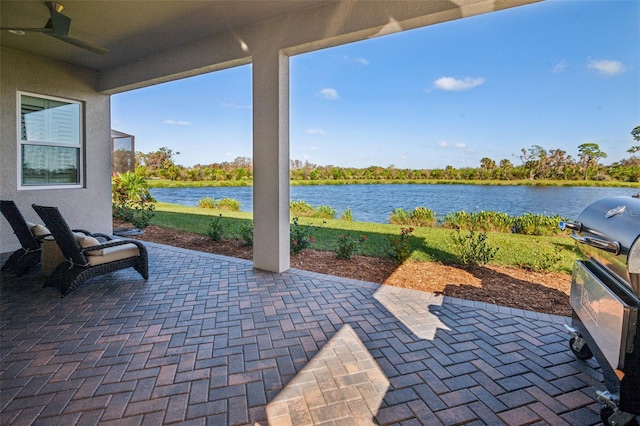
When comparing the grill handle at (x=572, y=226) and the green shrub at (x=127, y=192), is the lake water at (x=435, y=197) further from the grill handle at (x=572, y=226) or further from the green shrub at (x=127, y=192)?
the grill handle at (x=572, y=226)

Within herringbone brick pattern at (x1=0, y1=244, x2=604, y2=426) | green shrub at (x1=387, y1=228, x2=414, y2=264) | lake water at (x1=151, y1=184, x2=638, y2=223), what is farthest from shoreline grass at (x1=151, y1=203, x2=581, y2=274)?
herringbone brick pattern at (x1=0, y1=244, x2=604, y2=426)

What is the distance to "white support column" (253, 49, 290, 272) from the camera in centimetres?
443

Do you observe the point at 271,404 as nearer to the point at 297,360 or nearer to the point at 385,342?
the point at 297,360

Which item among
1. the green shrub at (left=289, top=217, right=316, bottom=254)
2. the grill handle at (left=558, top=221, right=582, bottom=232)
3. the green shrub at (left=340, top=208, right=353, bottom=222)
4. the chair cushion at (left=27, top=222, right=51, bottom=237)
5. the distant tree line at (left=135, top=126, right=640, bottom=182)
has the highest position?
the distant tree line at (left=135, top=126, right=640, bottom=182)

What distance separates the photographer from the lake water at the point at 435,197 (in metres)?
7.64

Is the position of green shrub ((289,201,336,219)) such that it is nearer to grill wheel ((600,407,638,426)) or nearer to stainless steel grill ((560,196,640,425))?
stainless steel grill ((560,196,640,425))

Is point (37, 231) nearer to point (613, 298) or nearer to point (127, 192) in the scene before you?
point (127, 192)

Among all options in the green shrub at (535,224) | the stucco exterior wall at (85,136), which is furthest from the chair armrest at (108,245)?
the green shrub at (535,224)

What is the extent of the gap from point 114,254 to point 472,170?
12.4 metres

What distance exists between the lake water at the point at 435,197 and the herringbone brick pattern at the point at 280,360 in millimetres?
4559

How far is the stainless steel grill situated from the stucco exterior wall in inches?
304

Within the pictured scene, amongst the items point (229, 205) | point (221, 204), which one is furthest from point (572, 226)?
point (221, 204)

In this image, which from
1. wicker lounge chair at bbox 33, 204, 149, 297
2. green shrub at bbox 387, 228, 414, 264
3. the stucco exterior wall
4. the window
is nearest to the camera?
wicker lounge chair at bbox 33, 204, 149, 297

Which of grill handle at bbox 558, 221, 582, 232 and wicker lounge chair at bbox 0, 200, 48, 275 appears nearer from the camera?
grill handle at bbox 558, 221, 582, 232
